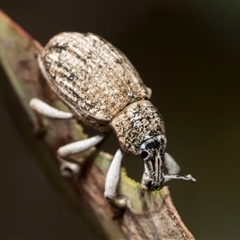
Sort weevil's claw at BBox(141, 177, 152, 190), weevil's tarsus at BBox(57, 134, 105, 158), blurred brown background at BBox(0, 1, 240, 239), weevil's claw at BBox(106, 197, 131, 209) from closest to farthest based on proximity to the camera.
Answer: blurred brown background at BBox(0, 1, 240, 239) → weevil's claw at BBox(141, 177, 152, 190) → weevil's claw at BBox(106, 197, 131, 209) → weevil's tarsus at BBox(57, 134, 105, 158)

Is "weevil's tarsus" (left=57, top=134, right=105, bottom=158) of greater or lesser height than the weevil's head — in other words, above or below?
below

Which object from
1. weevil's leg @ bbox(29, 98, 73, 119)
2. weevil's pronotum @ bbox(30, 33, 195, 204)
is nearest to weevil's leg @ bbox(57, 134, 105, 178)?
weevil's pronotum @ bbox(30, 33, 195, 204)

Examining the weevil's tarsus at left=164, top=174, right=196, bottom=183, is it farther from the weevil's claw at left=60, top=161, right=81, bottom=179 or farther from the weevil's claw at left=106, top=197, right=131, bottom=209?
the weevil's claw at left=60, top=161, right=81, bottom=179

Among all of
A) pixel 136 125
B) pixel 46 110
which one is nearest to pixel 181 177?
pixel 136 125

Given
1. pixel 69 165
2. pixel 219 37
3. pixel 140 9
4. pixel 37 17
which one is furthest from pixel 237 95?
pixel 37 17

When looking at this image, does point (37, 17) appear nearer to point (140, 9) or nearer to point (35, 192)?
point (140, 9)

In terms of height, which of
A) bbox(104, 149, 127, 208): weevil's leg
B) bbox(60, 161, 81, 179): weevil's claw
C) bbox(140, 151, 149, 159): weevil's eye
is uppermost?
bbox(140, 151, 149, 159): weevil's eye

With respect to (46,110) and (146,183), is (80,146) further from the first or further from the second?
(146,183)
